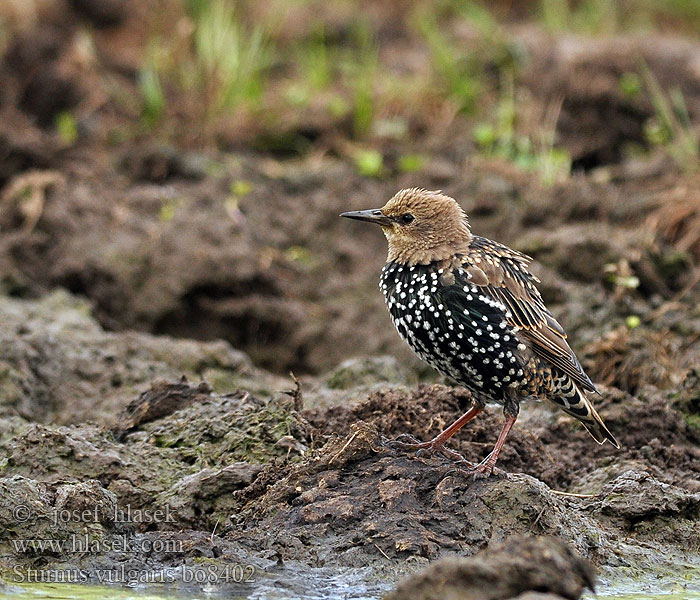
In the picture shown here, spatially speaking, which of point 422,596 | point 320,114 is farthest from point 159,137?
point 422,596

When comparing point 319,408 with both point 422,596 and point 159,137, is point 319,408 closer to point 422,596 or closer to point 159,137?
point 422,596

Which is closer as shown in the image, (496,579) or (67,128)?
(496,579)

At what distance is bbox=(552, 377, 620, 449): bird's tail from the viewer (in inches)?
219

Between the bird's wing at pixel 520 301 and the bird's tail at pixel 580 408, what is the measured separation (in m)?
0.06

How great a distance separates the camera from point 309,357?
887cm

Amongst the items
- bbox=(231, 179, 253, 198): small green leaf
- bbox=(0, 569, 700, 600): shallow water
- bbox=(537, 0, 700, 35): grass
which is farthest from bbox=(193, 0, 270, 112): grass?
bbox=(0, 569, 700, 600): shallow water

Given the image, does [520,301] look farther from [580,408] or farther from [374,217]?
[374,217]

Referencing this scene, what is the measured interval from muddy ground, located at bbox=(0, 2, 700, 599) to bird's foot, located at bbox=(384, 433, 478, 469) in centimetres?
10

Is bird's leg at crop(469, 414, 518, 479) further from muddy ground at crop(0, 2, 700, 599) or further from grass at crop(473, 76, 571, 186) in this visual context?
grass at crop(473, 76, 571, 186)

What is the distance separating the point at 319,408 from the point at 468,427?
815 mm

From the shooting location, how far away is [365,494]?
4934 mm

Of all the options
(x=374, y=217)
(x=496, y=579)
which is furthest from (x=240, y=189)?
(x=496, y=579)

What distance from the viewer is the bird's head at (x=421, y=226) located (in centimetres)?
554
